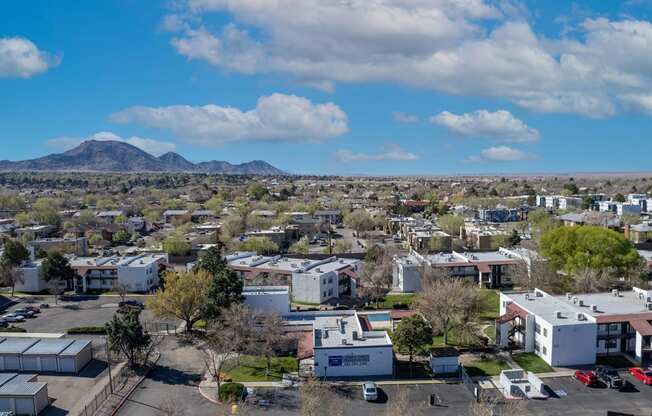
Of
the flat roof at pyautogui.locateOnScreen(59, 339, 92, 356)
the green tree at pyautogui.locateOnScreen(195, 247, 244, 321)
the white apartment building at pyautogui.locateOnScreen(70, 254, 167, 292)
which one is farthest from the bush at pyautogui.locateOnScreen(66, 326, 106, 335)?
the white apartment building at pyautogui.locateOnScreen(70, 254, 167, 292)

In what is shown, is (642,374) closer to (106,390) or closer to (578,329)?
(578,329)

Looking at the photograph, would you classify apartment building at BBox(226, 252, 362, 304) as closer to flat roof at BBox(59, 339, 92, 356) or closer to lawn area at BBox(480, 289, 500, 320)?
lawn area at BBox(480, 289, 500, 320)

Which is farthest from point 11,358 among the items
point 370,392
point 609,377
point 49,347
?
point 609,377

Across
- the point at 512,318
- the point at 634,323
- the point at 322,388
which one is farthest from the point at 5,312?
the point at 634,323

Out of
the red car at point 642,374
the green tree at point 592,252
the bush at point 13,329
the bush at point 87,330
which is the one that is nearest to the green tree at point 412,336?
the red car at point 642,374

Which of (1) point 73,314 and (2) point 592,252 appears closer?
(1) point 73,314
